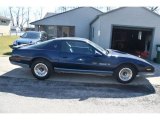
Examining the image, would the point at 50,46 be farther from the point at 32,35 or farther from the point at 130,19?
the point at 32,35

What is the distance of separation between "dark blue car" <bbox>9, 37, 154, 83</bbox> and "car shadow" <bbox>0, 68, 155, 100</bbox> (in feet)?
1.17

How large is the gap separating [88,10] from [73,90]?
18.4 metres

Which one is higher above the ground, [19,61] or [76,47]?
[76,47]

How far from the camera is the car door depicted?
7.59m

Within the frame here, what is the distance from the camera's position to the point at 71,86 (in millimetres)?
7094

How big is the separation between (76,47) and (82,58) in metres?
0.49

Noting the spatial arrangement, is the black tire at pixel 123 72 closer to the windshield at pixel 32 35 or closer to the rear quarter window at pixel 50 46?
the rear quarter window at pixel 50 46

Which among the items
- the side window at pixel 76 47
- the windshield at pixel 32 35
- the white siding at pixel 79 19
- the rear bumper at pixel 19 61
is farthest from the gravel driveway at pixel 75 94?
the white siding at pixel 79 19

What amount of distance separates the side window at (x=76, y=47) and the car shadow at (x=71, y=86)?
40.7 inches

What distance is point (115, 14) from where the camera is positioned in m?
13.7

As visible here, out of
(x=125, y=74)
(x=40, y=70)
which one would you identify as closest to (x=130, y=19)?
→ (x=125, y=74)

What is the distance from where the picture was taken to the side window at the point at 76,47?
771 cm

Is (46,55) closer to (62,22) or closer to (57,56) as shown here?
(57,56)

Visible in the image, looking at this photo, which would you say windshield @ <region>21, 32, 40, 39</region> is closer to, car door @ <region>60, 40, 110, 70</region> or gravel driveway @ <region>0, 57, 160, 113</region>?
gravel driveway @ <region>0, 57, 160, 113</region>
